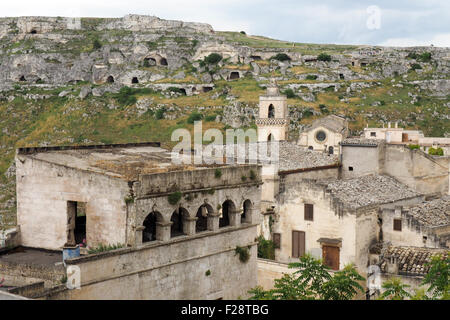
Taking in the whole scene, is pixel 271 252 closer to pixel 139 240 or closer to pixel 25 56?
pixel 139 240

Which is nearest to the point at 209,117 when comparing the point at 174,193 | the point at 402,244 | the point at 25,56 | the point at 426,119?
the point at 426,119

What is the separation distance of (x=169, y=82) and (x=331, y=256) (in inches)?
2481

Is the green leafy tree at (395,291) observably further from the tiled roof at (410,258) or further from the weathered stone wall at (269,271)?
→ the weathered stone wall at (269,271)

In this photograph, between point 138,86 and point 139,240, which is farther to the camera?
point 138,86

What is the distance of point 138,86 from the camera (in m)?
91.6

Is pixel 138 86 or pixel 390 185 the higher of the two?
pixel 138 86

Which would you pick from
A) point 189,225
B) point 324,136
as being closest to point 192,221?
point 189,225

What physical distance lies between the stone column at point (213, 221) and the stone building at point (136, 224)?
35mm

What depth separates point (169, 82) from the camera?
90750mm

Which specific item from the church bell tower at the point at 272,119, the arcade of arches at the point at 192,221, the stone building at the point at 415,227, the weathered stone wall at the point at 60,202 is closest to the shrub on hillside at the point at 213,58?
the church bell tower at the point at 272,119

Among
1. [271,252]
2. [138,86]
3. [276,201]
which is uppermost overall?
[138,86]

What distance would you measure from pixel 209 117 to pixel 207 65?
20078mm

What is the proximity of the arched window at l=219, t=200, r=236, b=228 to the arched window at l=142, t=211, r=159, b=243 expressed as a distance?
269 centimetres

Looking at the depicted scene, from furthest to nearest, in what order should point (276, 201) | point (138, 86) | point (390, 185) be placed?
1. point (138, 86)
2. point (390, 185)
3. point (276, 201)
